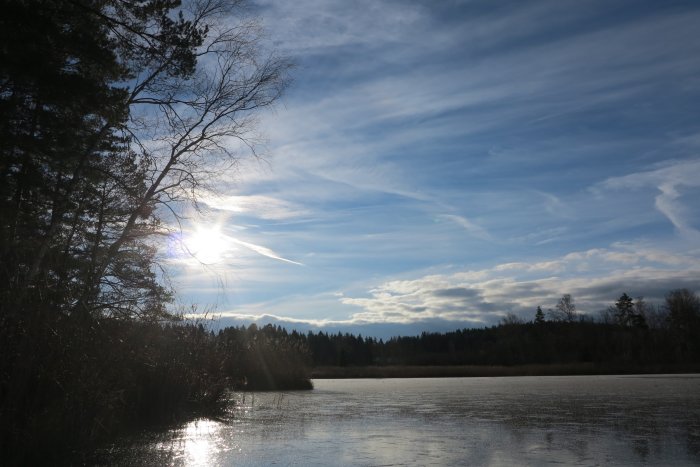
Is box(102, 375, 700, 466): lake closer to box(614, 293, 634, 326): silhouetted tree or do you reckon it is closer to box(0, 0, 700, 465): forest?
box(0, 0, 700, 465): forest

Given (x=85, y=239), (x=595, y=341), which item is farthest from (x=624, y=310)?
(x=85, y=239)

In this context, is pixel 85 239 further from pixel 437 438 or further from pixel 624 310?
pixel 624 310

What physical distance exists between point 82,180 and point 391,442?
9.02 m

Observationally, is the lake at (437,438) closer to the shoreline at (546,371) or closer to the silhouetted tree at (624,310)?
the shoreline at (546,371)

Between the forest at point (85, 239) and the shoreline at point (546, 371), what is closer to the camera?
the forest at point (85, 239)

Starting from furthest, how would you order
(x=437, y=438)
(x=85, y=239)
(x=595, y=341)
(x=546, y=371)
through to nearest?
1. (x=595, y=341)
2. (x=546, y=371)
3. (x=85, y=239)
4. (x=437, y=438)

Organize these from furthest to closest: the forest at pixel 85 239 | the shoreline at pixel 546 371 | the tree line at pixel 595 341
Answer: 1. the tree line at pixel 595 341
2. the shoreline at pixel 546 371
3. the forest at pixel 85 239

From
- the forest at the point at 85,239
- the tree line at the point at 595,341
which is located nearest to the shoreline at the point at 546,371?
the tree line at the point at 595,341

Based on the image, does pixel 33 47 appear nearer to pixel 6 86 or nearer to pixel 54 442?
pixel 6 86

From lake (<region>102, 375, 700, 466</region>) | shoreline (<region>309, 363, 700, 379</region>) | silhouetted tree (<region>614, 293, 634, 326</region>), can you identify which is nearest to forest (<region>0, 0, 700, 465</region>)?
lake (<region>102, 375, 700, 466</region>)

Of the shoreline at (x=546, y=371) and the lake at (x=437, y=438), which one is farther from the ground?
the shoreline at (x=546, y=371)

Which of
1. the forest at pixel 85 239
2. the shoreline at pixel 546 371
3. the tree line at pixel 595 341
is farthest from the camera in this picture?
the tree line at pixel 595 341

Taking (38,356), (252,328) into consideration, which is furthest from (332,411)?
(252,328)

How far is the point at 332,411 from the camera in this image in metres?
12.4
